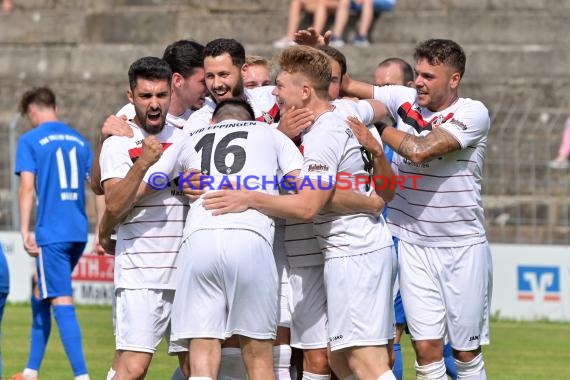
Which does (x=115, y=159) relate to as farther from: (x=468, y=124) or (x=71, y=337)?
(x=71, y=337)

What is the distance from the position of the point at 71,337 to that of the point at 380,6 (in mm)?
9886

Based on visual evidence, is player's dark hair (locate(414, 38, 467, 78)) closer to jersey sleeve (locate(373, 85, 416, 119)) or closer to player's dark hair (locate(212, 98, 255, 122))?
jersey sleeve (locate(373, 85, 416, 119))

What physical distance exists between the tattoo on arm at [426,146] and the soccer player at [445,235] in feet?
0.39

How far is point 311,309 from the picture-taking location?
831 centimetres

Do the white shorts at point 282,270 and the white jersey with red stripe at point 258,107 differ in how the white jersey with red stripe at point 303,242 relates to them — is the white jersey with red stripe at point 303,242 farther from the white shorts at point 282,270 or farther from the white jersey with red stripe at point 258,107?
the white jersey with red stripe at point 258,107

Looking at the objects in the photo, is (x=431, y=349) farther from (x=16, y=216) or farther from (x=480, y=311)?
(x=16, y=216)

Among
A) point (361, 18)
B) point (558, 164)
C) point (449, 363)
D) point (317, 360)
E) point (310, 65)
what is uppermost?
point (361, 18)

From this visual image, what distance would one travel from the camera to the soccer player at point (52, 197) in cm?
1134

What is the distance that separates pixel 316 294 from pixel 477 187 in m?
1.42

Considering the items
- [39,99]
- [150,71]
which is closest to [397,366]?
[150,71]

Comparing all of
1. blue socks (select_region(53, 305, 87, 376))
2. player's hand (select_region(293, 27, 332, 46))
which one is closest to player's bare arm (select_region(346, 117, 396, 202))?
player's hand (select_region(293, 27, 332, 46))

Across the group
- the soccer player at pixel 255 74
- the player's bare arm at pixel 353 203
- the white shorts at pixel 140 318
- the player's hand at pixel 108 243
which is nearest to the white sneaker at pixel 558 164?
the soccer player at pixel 255 74

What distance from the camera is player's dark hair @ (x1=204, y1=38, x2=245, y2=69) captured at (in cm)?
848

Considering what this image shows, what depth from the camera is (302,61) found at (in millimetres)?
7891
